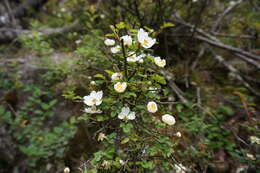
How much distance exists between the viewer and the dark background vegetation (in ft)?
4.51

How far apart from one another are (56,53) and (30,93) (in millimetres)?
Result: 760

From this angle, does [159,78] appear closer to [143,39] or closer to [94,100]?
[143,39]

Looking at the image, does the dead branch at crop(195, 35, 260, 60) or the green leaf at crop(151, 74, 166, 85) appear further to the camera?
the dead branch at crop(195, 35, 260, 60)

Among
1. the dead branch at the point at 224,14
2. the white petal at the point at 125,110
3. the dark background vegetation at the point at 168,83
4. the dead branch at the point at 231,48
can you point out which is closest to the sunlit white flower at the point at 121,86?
the white petal at the point at 125,110

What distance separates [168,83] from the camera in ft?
6.01

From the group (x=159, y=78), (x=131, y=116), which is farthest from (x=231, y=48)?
(x=131, y=116)

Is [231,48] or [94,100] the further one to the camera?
[231,48]

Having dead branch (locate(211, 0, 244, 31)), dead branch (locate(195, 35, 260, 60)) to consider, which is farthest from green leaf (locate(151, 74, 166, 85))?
dead branch (locate(211, 0, 244, 31))

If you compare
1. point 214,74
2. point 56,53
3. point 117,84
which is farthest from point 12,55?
point 214,74

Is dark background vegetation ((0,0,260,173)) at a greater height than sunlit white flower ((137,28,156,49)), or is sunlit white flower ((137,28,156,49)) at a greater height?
sunlit white flower ((137,28,156,49))

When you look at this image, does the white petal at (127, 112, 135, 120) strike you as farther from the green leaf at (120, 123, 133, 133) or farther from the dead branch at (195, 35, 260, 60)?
the dead branch at (195, 35, 260, 60)

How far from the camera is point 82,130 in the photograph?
1644 millimetres

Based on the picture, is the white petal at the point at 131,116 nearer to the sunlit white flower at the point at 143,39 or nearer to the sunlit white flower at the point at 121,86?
the sunlit white flower at the point at 121,86

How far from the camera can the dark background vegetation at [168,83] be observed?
138 cm
